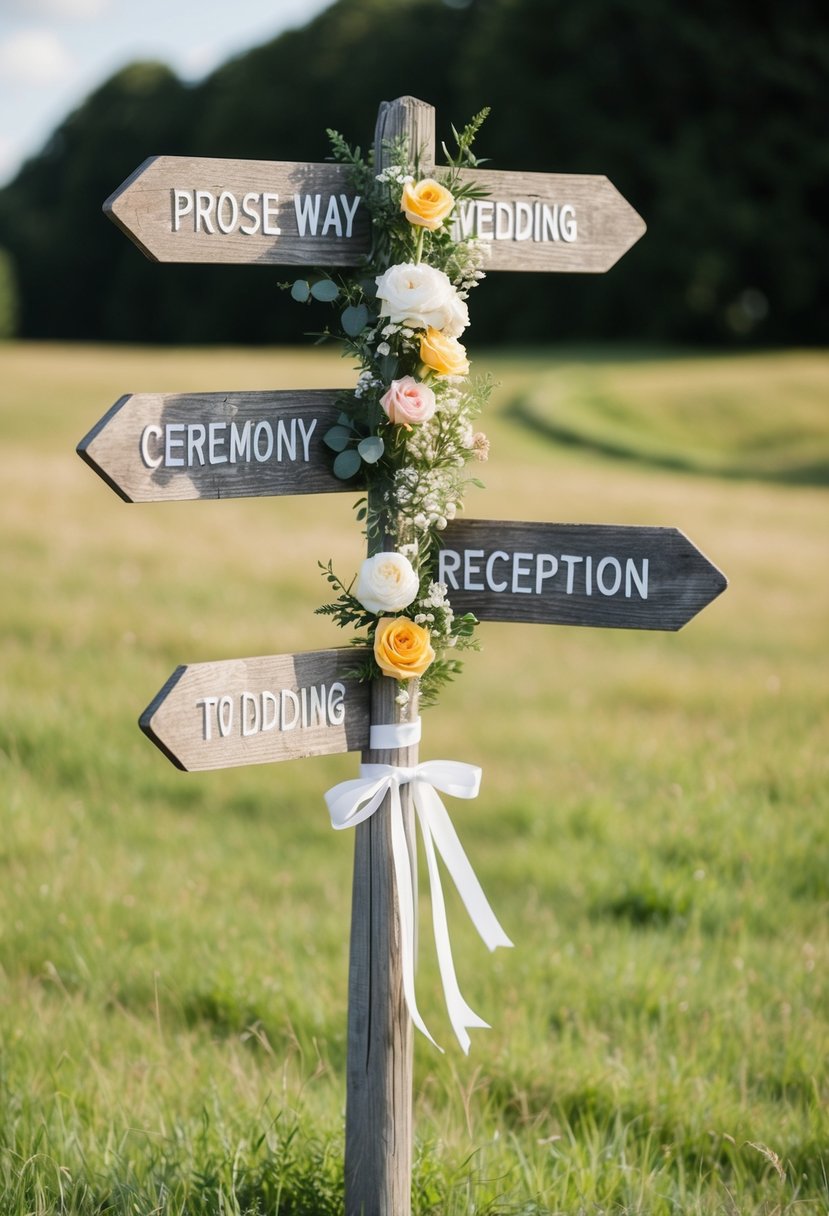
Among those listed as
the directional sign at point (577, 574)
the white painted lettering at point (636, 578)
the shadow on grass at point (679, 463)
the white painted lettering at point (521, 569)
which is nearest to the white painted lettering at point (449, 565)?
the directional sign at point (577, 574)

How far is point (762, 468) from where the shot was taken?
18.0m

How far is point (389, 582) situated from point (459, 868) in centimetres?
66

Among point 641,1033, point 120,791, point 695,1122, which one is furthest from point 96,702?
point 695,1122

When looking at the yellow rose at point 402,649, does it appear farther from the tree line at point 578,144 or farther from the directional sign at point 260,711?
the tree line at point 578,144

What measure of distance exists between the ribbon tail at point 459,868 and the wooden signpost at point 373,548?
0.05 meters

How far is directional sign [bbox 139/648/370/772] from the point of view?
2.38m

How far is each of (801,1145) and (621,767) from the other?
293cm

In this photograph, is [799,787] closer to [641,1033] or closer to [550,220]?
[641,1033]

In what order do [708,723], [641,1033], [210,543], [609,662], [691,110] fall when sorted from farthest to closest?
[691,110]
[210,543]
[609,662]
[708,723]
[641,1033]

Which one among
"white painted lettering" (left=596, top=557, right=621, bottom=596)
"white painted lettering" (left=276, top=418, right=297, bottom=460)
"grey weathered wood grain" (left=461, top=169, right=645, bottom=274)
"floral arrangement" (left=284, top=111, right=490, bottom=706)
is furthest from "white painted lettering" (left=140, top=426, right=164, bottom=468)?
"white painted lettering" (left=596, top=557, right=621, bottom=596)

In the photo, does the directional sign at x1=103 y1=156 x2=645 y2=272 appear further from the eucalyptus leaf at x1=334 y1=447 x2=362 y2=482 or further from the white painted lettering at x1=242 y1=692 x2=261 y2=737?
the white painted lettering at x1=242 y1=692 x2=261 y2=737

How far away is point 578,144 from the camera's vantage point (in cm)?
3747

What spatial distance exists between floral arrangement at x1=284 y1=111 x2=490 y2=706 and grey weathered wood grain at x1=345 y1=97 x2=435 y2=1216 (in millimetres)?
73

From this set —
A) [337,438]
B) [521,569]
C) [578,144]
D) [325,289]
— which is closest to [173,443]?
[337,438]
